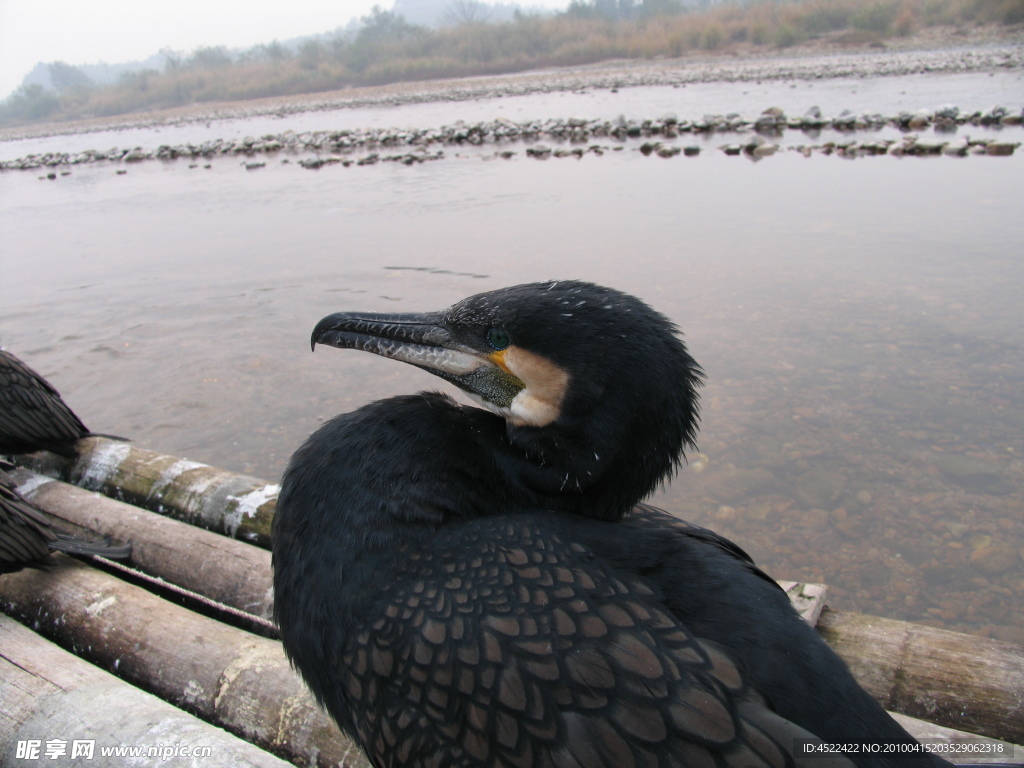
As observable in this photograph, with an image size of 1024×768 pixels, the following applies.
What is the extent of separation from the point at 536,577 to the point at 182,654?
5.28 feet

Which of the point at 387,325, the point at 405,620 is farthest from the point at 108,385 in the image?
the point at 405,620

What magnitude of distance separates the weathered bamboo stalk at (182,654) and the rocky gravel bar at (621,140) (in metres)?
13.6

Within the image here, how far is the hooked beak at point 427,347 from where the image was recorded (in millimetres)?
2207

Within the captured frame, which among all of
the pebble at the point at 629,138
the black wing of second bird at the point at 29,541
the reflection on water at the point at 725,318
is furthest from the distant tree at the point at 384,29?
the black wing of second bird at the point at 29,541

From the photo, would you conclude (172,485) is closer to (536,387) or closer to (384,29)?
(536,387)

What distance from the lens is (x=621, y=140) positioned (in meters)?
17.1

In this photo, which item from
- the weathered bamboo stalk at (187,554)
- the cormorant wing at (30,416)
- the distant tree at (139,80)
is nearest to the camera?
the weathered bamboo stalk at (187,554)

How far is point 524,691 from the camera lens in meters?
1.59

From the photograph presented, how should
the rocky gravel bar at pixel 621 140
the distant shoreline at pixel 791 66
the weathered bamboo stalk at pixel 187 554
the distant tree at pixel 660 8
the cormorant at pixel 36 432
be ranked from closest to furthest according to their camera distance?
the weathered bamboo stalk at pixel 187 554
the cormorant at pixel 36 432
the rocky gravel bar at pixel 621 140
the distant shoreline at pixel 791 66
the distant tree at pixel 660 8

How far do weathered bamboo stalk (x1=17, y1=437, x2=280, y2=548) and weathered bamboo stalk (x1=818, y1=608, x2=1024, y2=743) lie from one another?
8.21 ft

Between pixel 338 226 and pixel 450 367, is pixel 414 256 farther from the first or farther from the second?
pixel 450 367

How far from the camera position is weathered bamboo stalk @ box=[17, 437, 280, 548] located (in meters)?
3.38

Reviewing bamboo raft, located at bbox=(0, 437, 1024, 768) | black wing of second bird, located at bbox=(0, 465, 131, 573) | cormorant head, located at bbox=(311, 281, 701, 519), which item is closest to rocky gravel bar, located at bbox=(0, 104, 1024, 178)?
bamboo raft, located at bbox=(0, 437, 1024, 768)

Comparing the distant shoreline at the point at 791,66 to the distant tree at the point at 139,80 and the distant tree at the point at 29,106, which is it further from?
the distant tree at the point at 29,106
